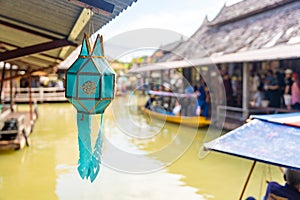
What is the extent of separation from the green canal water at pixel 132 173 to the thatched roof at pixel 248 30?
2988 mm

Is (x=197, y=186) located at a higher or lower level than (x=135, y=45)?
lower

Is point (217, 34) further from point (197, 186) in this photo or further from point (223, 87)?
point (197, 186)

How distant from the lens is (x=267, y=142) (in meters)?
2.35

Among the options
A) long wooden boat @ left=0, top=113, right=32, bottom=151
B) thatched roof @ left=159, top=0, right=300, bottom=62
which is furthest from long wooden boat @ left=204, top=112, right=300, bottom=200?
thatched roof @ left=159, top=0, right=300, bottom=62

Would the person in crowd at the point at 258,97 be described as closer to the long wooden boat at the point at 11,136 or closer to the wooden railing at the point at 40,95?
the long wooden boat at the point at 11,136

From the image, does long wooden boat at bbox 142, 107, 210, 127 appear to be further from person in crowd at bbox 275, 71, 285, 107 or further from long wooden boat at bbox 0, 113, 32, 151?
long wooden boat at bbox 0, 113, 32, 151

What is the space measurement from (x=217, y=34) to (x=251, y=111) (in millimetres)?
3826

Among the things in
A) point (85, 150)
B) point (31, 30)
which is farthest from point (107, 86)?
point (31, 30)

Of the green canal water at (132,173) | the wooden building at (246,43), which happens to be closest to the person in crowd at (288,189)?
the green canal water at (132,173)

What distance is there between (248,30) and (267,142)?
7471mm

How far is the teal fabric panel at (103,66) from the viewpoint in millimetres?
1681

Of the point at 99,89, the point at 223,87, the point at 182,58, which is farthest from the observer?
the point at 182,58

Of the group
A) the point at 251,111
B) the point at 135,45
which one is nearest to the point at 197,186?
the point at 135,45

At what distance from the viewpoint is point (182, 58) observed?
12.0 meters
